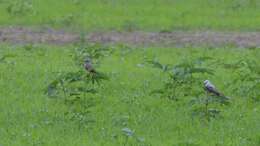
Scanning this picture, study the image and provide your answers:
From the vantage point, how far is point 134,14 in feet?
59.7

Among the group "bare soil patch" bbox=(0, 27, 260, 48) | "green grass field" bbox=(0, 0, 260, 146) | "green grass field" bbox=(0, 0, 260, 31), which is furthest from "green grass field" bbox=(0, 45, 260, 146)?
"green grass field" bbox=(0, 0, 260, 31)

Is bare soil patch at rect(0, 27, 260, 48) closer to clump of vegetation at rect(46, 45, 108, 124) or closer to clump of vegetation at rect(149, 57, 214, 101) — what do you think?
clump of vegetation at rect(46, 45, 108, 124)

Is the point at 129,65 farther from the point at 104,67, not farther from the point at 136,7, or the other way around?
the point at 136,7

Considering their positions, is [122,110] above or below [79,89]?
below

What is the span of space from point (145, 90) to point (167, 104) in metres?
0.86

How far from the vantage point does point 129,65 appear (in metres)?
13.5

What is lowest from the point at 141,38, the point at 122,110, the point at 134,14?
the point at 122,110

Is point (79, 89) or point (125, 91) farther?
point (125, 91)

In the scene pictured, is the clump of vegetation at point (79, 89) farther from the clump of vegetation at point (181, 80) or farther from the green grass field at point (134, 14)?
the green grass field at point (134, 14)

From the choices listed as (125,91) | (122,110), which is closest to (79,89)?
(122,110)

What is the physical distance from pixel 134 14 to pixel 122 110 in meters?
8.16

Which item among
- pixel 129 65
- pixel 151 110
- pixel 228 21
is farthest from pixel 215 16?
pixel 151 110

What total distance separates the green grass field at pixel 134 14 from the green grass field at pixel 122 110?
343cm

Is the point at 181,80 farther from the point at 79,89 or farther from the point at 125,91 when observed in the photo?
the point at 79,89
